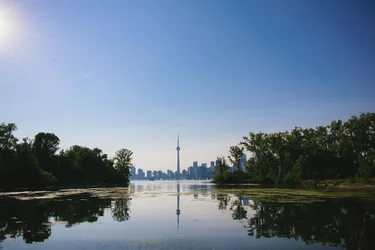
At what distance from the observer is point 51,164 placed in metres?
100

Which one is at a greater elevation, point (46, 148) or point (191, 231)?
point (46, 148)

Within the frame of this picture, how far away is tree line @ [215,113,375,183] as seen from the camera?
313 ft

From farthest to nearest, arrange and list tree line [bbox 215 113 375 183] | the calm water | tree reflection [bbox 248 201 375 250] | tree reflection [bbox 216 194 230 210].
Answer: tree line [bbox 215 113 375 183]
tree reflection [bbox 216 194 230 210]
tree reflection [bbox 248 201 375 250]
the calm water

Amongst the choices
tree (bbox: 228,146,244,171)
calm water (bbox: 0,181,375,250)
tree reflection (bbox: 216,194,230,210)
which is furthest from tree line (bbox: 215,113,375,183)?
calm water (bbox: 0,181,375,250)

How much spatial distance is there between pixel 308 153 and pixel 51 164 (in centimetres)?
9949

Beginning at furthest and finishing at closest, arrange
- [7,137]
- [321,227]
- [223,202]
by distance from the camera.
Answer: [7,137] → [223,202] → [321,227]

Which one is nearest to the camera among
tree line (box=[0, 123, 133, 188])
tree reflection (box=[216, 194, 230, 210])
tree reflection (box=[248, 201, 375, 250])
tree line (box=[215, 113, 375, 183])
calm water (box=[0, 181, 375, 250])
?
calm water (box=[0, 181, 375, 250])

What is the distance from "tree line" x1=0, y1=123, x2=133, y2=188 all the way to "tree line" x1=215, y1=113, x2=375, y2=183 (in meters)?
51.8

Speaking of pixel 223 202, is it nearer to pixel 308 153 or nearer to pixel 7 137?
pixel 7 137

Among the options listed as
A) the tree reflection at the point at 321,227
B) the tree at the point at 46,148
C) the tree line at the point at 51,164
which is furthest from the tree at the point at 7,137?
the tree reflection at the point at 321,227

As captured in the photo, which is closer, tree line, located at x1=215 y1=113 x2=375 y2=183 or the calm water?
the calm water

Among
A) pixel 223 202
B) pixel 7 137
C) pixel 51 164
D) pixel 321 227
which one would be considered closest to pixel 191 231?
pixel 321 227

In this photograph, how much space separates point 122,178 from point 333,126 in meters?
95.8

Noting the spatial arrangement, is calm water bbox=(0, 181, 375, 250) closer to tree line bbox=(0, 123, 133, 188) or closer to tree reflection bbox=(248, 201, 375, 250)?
tree reflection bbox=(248, 201, 375, 250)
